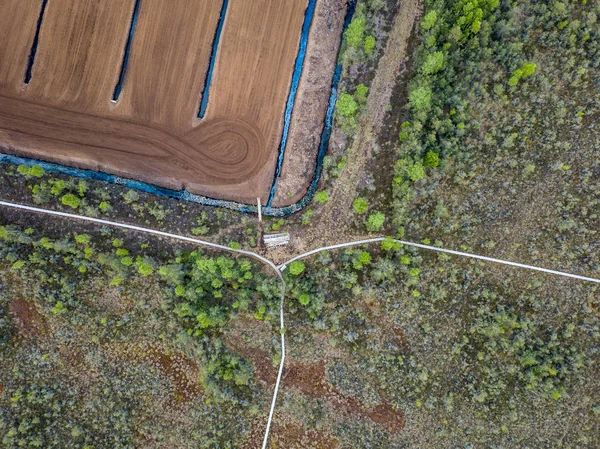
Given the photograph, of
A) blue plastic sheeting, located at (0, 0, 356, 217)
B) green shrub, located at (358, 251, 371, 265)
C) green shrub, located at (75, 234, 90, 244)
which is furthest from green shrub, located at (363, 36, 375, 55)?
green shrub, located at (75, 234, 90, 244)

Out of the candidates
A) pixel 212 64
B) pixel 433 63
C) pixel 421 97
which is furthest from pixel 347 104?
pixel 212 64

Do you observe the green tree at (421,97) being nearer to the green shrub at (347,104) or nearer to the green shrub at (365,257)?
the green shrub at (347,104)

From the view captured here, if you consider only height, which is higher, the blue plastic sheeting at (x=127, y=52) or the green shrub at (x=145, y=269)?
the blue plastic sheeting at (x=127, y=52)

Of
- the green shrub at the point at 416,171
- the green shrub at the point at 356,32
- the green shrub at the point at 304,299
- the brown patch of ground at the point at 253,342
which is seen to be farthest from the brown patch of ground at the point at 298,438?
the green shrub at the point at 356,32

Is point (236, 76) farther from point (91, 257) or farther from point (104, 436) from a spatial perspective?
point (104, 436)

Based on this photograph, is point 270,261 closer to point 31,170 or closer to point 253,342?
point 253,342

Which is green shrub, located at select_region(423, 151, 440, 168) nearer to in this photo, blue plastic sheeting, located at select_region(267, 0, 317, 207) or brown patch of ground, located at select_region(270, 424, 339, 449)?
blue plastic sheeting, located at select_region(267, 0, 317, 207)
